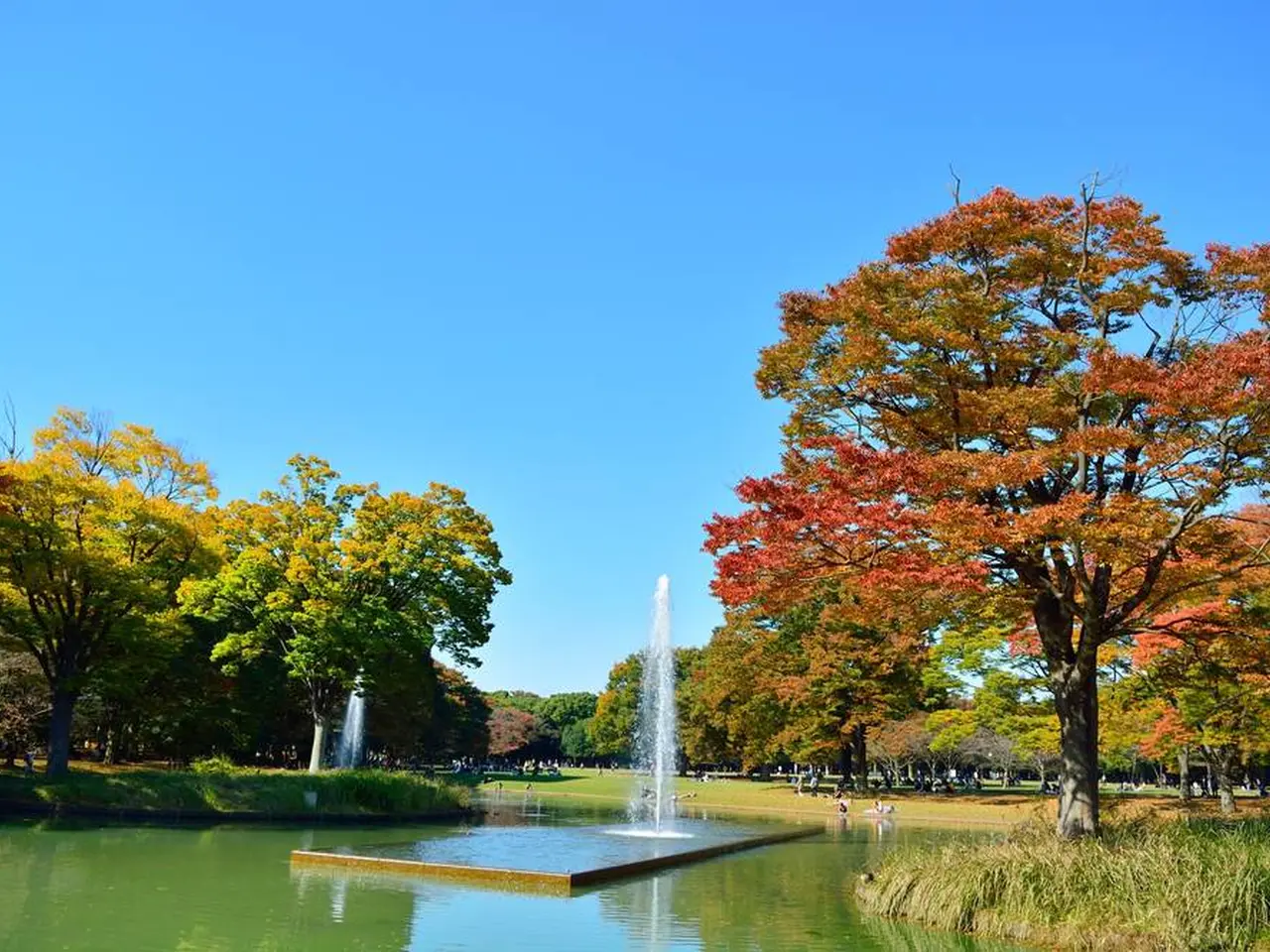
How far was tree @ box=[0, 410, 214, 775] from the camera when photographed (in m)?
24.9

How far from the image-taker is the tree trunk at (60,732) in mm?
25828

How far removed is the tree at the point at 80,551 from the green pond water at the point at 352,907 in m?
8.65

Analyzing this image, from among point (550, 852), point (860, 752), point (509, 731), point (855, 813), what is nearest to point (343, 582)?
point (550, 852)

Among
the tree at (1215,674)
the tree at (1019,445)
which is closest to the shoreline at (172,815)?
the tree at (1019,445)

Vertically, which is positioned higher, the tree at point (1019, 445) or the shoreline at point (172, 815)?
the tree at point (1019, 445)

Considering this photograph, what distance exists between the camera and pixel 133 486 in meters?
27.9

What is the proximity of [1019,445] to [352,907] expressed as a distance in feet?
36.9

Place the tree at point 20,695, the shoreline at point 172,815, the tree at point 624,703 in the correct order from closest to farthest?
the shoreline at point 172,815, the tree at point 20,695, the tree at point 624,703

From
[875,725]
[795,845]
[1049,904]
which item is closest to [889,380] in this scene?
[1049,904]

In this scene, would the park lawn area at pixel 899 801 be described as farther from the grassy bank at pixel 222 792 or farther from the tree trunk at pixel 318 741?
the tree trunk at pixel 318 741

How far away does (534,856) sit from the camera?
1709 centimetres

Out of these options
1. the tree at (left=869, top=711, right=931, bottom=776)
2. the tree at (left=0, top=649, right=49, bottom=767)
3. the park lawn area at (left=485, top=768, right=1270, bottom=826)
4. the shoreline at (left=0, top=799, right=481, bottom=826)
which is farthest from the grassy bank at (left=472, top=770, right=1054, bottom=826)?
the tree at (left=0, top=649, right=49, bottom=767)

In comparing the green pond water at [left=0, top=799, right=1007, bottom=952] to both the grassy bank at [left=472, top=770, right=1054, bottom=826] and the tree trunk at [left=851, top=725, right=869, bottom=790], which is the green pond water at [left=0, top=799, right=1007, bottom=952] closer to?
the grassy bank at [left=472, top=770, right=1054, bottom=826]

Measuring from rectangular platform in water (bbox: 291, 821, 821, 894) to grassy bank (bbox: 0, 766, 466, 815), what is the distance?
3029 mm
